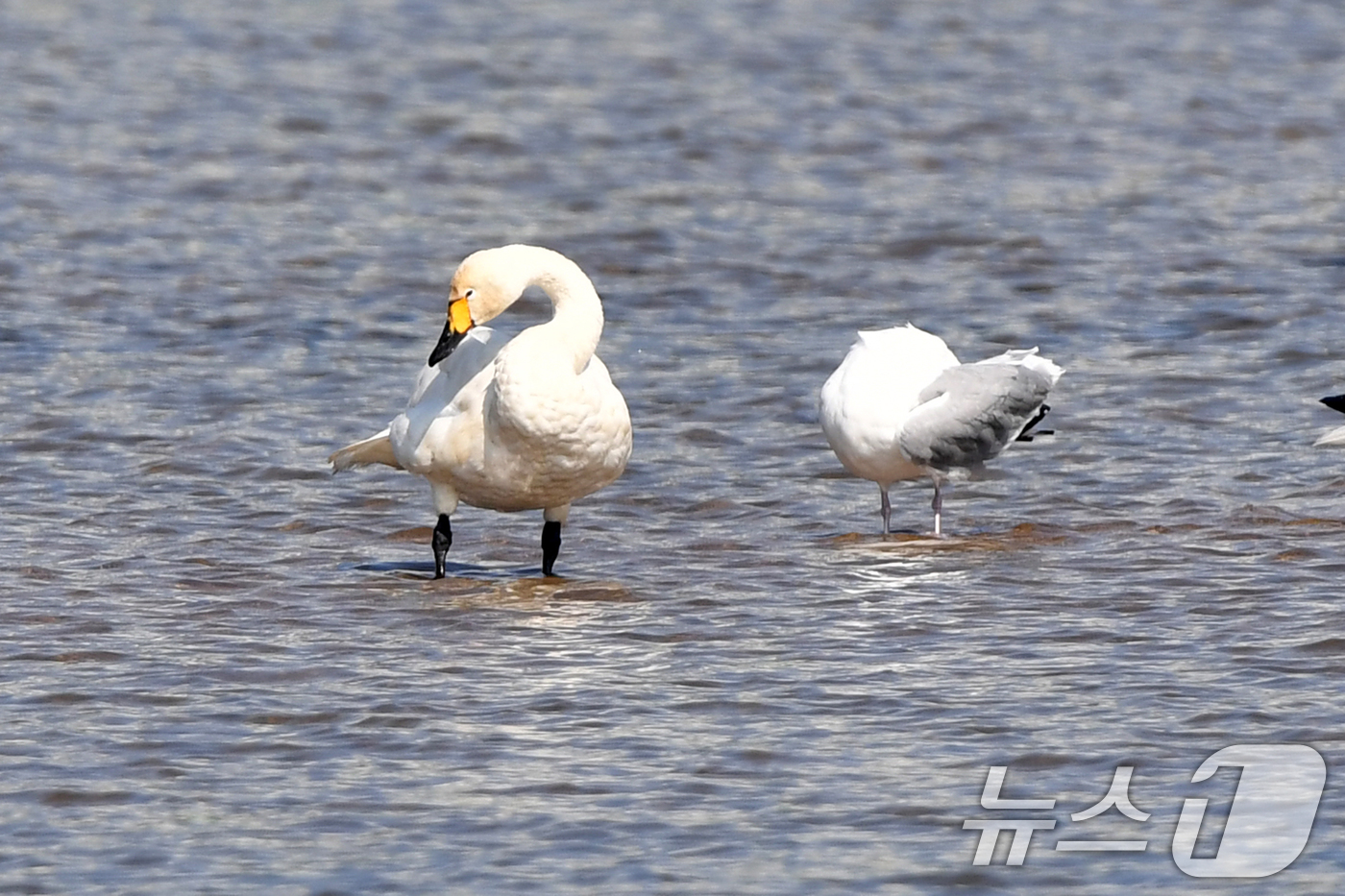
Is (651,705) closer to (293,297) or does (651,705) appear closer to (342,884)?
(342,884)

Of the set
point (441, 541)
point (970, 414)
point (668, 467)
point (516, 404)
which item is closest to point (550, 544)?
point (441, 541)

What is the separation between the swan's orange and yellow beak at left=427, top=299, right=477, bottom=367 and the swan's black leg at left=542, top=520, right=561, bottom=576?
2.66 ft

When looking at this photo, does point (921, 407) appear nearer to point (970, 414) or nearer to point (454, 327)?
point (970, 414)

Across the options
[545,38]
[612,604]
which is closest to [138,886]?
[612,604]

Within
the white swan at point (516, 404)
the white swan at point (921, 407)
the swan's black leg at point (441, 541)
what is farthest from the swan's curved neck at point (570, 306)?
the white swan at point (921, 407)

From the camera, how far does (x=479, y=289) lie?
859cm

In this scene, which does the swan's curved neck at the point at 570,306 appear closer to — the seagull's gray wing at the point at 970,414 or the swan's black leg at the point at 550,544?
the swan's black leg at the point at 550,544

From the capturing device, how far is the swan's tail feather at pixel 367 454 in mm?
9227

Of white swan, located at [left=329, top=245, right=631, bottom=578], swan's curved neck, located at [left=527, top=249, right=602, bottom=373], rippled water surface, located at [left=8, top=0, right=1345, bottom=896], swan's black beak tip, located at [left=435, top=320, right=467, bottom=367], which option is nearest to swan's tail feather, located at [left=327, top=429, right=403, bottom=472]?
white swan, located at [left=329, top=245, right=631, bottom=578]

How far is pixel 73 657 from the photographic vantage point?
775 centimetres

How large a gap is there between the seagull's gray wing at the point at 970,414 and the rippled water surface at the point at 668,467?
0.37 metres

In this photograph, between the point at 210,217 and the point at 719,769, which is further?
the point at 210,217

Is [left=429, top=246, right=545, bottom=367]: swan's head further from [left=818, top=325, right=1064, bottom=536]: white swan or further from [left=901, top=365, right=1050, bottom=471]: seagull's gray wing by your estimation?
[left=901, top=365, right=1050, bottom=471]: seagull's gray wing

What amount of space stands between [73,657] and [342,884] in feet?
7.45
